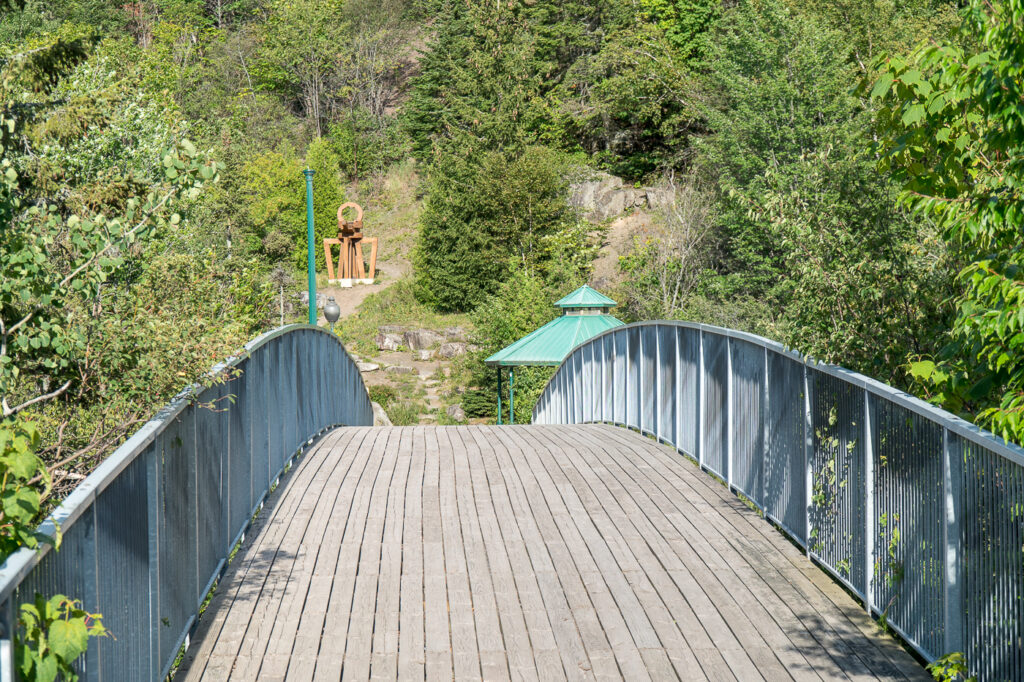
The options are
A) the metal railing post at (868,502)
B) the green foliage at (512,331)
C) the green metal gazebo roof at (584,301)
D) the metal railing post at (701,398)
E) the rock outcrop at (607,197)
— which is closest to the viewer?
the metal railing post at (868,502)

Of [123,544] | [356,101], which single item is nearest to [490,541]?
[123,544]

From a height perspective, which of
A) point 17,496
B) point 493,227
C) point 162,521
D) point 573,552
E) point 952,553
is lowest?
point 573,552

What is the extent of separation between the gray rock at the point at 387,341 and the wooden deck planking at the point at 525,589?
32.4 meters

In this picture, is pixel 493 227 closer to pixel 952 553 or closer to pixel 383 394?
pixel 383 394

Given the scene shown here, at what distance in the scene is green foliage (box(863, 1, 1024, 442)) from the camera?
4.07m

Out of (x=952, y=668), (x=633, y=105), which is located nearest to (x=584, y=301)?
(x=952, y=668)

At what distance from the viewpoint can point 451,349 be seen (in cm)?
4050

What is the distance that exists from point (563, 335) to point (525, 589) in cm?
1684

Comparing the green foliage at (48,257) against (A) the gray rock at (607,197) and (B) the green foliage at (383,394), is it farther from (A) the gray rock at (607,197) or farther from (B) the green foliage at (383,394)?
(A) the gray rock at (607,197)

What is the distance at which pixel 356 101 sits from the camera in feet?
211

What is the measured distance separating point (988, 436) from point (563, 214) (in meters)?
40.4

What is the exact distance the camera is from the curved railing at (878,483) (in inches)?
147

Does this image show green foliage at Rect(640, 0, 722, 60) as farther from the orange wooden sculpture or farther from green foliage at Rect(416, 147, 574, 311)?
the orange wooden sculpture

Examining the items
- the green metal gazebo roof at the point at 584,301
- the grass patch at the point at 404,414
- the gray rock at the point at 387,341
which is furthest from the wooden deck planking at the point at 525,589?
the gray rock at the point at 387,341
